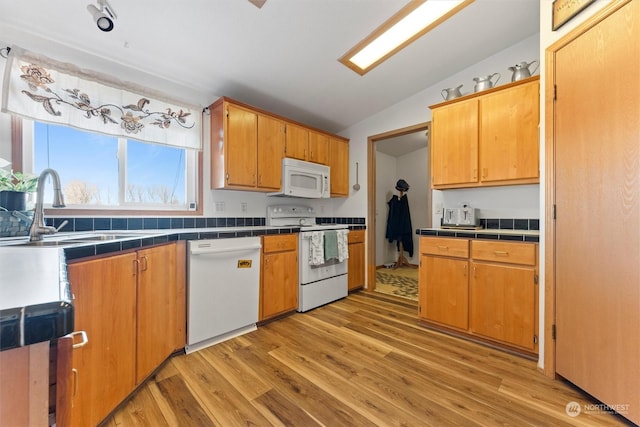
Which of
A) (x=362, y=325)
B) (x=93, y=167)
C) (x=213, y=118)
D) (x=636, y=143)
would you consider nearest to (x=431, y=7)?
(x=636, y=143)

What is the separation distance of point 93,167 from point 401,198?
4.50m

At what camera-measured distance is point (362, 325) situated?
95.2 inches

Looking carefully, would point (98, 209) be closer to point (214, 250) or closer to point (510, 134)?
point (214, 250)

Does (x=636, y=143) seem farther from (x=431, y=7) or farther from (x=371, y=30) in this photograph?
(x=371, y=30)

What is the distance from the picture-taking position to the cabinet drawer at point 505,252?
188cm

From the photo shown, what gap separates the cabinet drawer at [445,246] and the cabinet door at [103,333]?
222cm

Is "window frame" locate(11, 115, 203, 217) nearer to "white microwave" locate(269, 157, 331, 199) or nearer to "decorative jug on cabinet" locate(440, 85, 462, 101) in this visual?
"white microwave" locate(269, 157, 331, 199)

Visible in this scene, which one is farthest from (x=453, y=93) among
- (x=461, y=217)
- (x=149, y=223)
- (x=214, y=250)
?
(x=149, y=223)

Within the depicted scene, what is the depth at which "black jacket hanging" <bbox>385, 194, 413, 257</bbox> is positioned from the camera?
4938 millimetres

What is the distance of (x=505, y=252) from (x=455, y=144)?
1.08 metres

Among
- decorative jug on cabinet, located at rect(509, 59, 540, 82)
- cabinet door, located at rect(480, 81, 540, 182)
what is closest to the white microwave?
cabinet door, located at rect(480, 81, 540, 182)

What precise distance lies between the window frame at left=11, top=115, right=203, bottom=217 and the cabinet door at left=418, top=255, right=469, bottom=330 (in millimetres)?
2260


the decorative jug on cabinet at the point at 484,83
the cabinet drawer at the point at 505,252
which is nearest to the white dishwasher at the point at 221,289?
the cabinet drawer at the point at 505,252

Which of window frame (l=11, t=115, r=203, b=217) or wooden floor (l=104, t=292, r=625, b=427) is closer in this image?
wooden floor (l=104, t=292, r=625, b=427)
